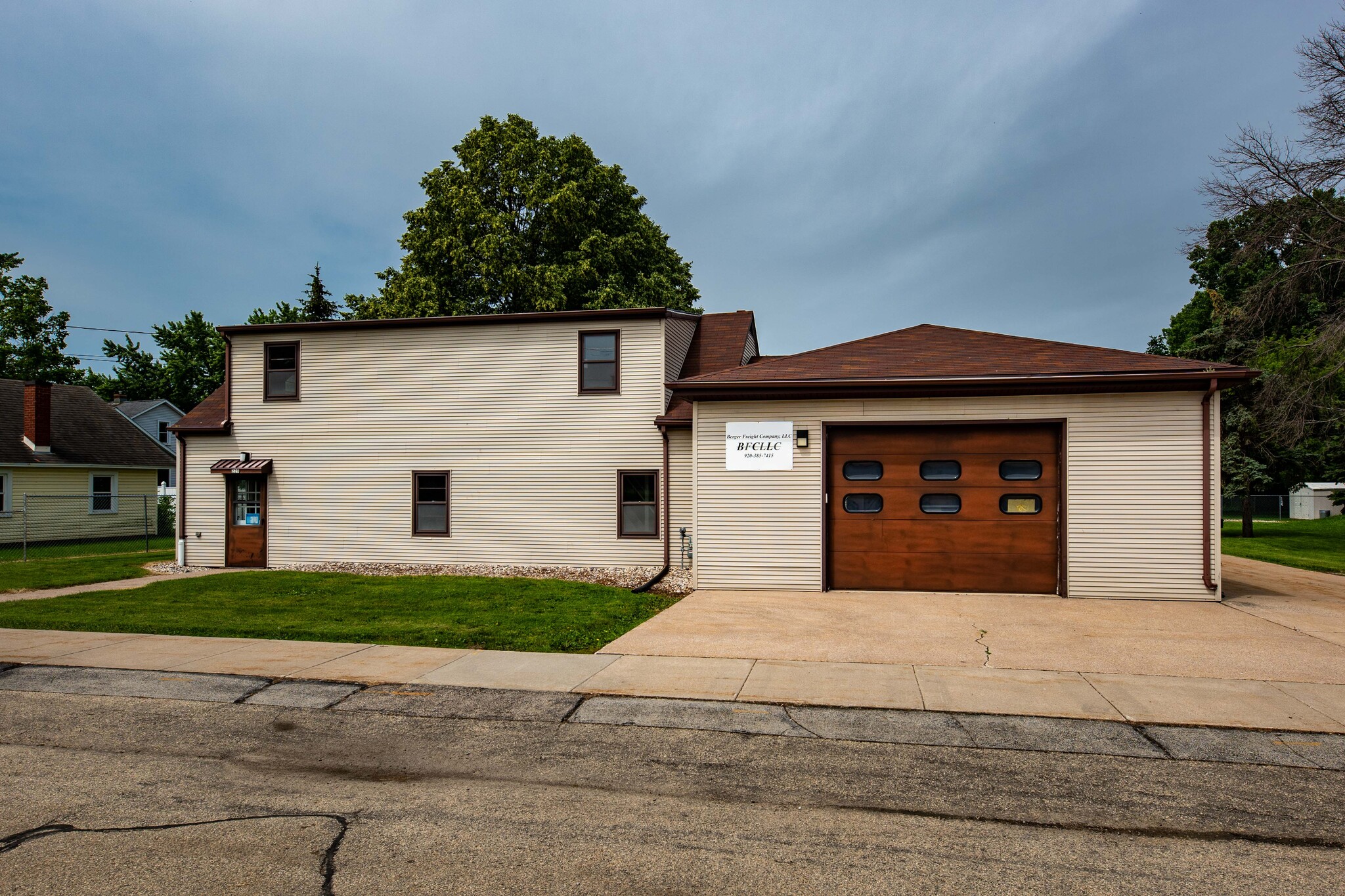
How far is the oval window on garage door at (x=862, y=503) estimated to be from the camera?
494 inches

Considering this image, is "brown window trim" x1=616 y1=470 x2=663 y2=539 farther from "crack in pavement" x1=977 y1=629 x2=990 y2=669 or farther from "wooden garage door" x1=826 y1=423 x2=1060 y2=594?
"crack in pavement" x1=977 y1=629 x2=990 y2=669

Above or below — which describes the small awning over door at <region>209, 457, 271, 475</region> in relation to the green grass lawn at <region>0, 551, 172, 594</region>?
above

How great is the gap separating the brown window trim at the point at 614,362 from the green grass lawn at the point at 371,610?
403 cm

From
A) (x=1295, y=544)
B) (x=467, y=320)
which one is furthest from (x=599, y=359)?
(x=1295, y=544)

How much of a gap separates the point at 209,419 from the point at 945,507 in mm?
16375

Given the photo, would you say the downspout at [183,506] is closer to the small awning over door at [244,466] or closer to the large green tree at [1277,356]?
the small awning over door at [244,466]

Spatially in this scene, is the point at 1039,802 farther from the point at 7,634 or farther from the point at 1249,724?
the point at 7,634

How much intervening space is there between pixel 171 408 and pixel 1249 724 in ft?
149

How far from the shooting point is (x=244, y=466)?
1738cm

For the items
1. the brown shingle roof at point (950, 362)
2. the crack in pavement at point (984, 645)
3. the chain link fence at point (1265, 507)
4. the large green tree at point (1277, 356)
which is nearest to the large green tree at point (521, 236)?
the brown shingle roof at point (950, 362)

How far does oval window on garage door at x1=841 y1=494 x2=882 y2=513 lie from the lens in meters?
12.5

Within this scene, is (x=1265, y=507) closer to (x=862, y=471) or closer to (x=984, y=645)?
(x=862, y=471)

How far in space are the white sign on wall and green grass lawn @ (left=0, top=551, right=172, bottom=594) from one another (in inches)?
497

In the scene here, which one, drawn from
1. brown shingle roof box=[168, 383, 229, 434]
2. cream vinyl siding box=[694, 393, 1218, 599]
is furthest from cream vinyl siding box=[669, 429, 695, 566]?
brown shingle roof box=[168, 383, 229, 434]
